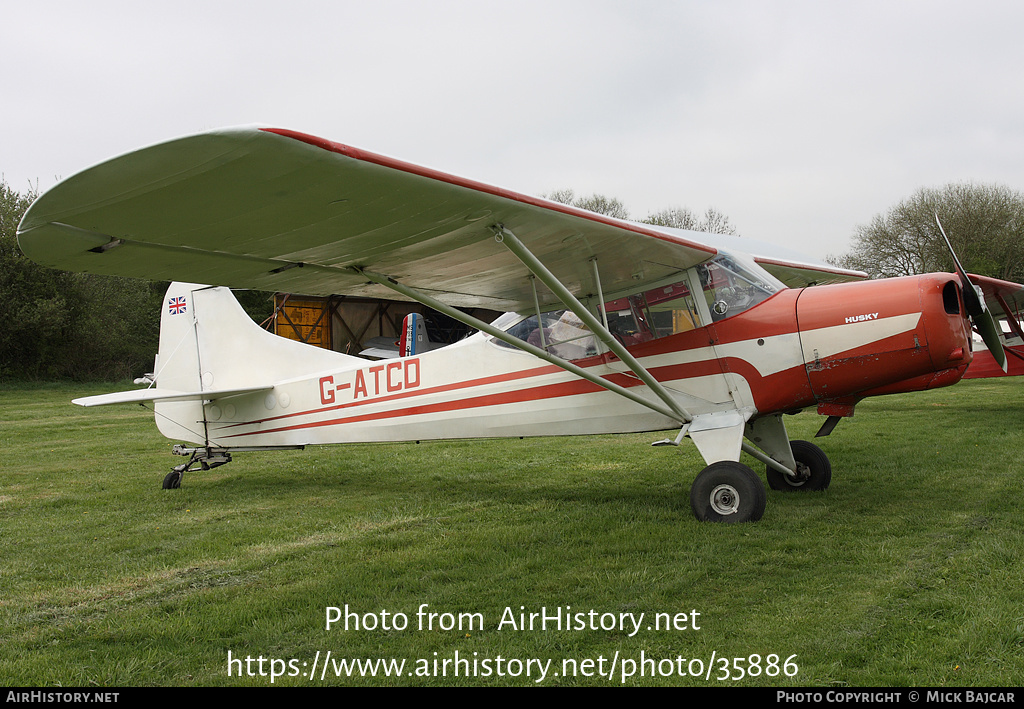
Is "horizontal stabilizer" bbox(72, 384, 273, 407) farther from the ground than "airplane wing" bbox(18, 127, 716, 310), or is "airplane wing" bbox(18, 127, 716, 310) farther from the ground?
"airplane wing" bbox(18, 127, 716, 310)

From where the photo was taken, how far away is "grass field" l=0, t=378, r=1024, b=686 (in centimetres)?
293

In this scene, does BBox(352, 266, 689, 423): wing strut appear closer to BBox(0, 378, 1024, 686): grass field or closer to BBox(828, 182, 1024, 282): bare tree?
BBox(0, 378, 1024, 686): grass field

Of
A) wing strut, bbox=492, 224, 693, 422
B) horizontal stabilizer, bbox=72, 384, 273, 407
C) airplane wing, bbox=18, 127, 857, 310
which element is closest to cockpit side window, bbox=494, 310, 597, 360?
airplane wing, bbox=18, 127, 857, 310

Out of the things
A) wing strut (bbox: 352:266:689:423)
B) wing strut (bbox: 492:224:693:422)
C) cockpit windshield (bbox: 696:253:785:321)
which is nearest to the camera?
wing strut (bbox: 492:224:693:422)

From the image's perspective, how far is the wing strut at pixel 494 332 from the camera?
4969 mm

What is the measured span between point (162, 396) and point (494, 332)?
4151 millimetres

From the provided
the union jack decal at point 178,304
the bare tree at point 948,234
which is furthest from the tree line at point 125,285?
the union jack decal at point 178,304

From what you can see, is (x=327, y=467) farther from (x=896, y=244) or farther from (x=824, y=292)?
(x=896, y=244)

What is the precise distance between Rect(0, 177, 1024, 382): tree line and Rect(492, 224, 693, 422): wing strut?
67.8ft

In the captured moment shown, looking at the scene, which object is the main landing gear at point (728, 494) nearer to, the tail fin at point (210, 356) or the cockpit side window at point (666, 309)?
the cockpit side window at point (666, 309)

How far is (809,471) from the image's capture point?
21.1 feet

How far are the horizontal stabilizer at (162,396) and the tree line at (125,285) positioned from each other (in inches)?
750

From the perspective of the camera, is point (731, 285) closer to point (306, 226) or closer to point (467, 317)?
point (467, 317)

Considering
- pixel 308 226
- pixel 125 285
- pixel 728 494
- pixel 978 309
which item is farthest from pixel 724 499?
pixel 125 285
